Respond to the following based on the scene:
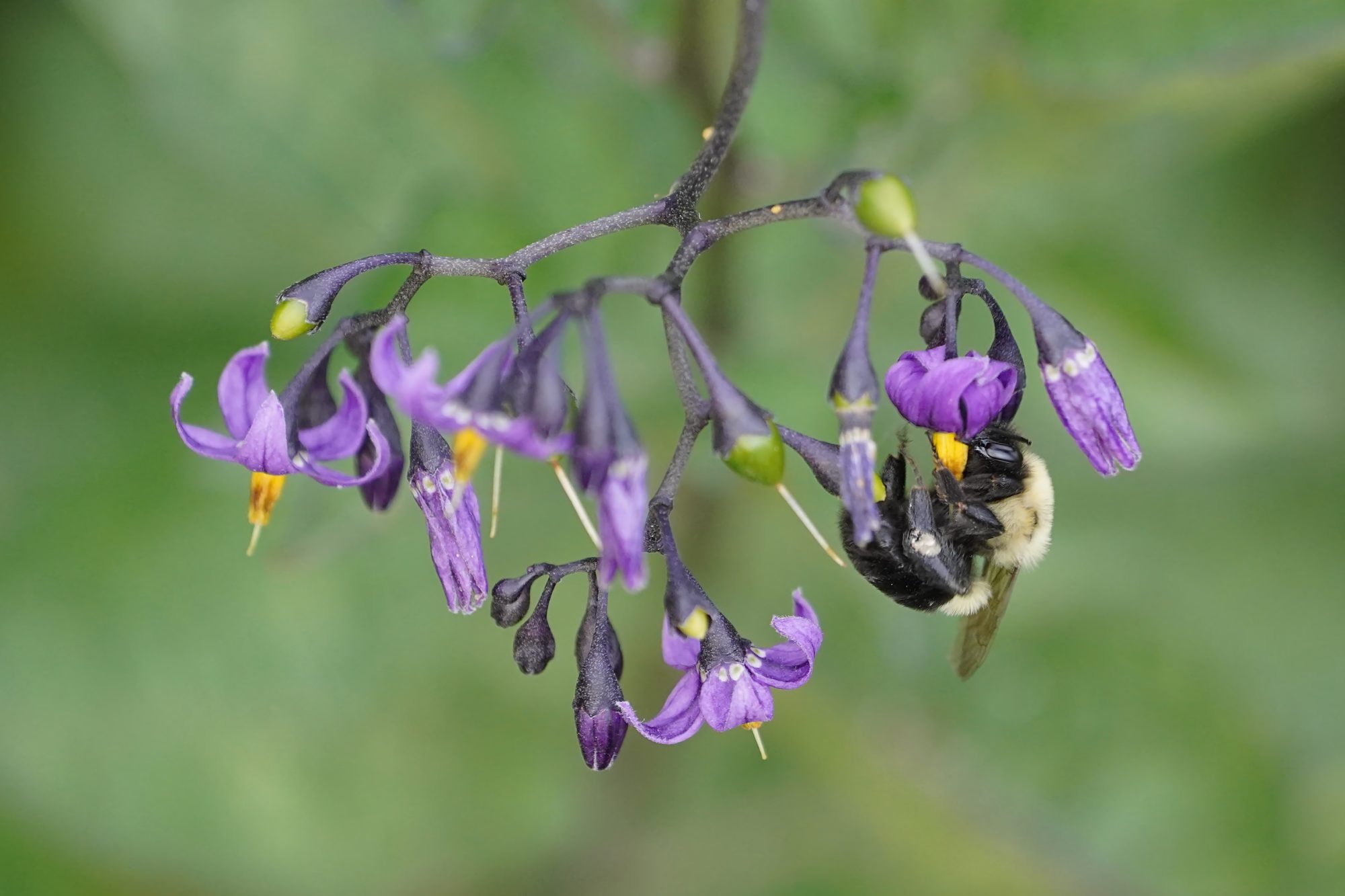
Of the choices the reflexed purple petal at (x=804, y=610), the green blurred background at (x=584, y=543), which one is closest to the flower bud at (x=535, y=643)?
the reflexed purple petal at (x=804, y=610)

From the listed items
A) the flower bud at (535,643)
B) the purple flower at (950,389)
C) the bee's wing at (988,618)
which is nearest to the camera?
the purple flower at (950,389)

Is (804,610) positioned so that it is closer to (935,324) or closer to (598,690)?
(598,690)

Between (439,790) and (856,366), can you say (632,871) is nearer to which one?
(439,790)

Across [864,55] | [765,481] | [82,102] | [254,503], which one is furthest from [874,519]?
[82,102]

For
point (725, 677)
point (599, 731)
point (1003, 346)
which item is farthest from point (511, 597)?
point (1003, 346)

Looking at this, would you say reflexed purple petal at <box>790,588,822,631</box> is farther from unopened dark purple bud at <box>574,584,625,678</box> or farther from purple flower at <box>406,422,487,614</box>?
purple flower at <box>406,422,487,614</box>

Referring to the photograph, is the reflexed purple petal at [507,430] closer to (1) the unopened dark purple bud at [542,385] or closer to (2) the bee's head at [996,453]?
(1) the unopened dark purple bud at [542,385]
